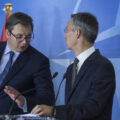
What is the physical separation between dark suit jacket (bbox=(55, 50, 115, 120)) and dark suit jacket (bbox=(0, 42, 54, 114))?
44 cm

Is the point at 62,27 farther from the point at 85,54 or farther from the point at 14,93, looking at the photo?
the point at 14,93

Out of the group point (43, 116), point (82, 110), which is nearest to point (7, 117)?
point (43, 116)

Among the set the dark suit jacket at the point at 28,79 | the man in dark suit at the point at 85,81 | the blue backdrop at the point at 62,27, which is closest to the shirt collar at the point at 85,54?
the man in dark suit at the point at 85,81

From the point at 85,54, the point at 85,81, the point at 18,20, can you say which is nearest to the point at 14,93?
the point at 85,81

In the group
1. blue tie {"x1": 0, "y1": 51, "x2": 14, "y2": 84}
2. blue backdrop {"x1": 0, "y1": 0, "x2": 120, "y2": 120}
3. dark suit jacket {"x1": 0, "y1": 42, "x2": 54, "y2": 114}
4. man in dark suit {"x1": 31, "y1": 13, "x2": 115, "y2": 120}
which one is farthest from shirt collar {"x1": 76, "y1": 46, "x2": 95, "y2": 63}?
blue backdrop {"x1": 0, "y1": 0, "x2": 120, "y2": 120}

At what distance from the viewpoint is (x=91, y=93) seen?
2.25m

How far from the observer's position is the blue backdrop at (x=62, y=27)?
135 inches

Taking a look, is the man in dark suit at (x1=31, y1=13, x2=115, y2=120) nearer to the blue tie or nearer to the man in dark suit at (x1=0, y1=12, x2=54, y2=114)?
the man in dark suit at (x1=0, y1=12, x2=54, y2=114)

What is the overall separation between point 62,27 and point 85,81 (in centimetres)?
158

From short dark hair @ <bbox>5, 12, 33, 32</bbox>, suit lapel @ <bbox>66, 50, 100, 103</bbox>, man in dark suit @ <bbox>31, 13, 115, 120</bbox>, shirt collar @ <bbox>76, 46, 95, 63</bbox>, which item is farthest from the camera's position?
short dark hair @ <bbox>5, 12, 33, 32</bbox>

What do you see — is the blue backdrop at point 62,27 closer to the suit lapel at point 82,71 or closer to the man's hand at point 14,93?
the suit lapel at point 82,71

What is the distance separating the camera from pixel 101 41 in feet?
11.6

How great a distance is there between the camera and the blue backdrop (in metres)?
3.44

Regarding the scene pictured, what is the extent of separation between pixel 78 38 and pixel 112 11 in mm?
1057
